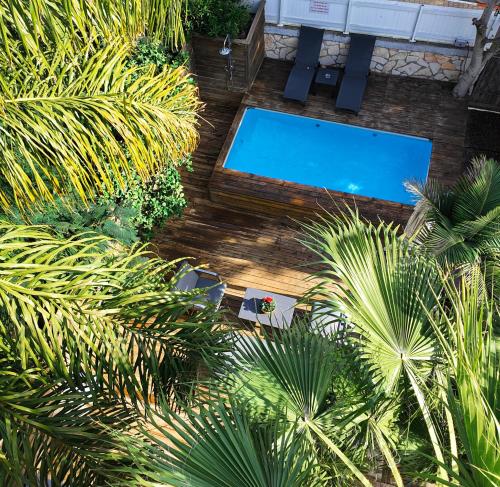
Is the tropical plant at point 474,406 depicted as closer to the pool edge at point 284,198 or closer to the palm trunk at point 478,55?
the pool edge at point 284,198

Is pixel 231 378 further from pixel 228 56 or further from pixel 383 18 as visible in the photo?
pixel 383 18

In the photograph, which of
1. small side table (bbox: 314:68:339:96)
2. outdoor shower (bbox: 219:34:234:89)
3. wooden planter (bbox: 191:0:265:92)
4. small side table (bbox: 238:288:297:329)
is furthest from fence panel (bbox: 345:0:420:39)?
small side table (bbox: 238:288:297:329)

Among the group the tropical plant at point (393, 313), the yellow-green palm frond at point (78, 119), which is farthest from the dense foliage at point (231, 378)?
the yellow-green palm frond at point (78, 119)

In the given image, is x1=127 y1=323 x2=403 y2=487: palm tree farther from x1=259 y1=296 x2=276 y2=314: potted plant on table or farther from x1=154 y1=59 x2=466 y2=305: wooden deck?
x1=154 y1=59 x2=466 y2=305: wooden deck

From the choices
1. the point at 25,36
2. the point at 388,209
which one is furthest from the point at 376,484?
the point at 388,209

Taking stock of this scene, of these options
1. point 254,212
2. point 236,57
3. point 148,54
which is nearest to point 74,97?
point 148,54

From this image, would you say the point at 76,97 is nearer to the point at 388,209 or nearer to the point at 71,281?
the point at 71,281
